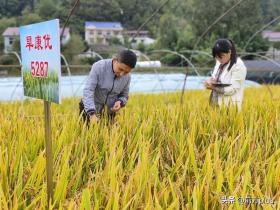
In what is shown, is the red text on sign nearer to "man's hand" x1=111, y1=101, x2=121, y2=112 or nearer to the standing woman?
"man's hand" x1=111, y1=101, x2=121, y2=112

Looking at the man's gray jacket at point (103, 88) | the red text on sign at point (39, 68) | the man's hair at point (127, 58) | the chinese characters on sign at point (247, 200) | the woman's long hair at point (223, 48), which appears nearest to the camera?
the chinese characters on sign at point (247, 200)

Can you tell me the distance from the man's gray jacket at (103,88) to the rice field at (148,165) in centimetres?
21

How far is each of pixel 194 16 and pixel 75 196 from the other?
23675 millimetres

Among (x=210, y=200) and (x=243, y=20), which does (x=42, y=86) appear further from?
(x=243, y=20)

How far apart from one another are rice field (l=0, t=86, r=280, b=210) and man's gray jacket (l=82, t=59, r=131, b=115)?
21 cm

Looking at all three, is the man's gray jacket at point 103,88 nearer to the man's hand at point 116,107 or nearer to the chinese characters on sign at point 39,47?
the man's hand at point 116,107

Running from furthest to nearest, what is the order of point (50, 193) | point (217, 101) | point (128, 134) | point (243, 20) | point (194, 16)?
point (194, 16) < point (243, 20) < point (217, 101) < point (128, 134) < point (50, 193)

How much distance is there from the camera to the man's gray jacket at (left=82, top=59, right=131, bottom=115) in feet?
8.21

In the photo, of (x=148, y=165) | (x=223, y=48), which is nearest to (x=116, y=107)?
(x=223, y=48)

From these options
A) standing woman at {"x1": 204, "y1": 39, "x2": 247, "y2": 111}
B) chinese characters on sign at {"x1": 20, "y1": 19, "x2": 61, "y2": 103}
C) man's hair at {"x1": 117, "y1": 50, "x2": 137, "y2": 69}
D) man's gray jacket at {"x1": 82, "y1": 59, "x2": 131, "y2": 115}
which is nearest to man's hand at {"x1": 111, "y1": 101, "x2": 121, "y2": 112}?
man's gray jacket at {"x1": 82, "y1": 59, "x2": 131, "y2": 115}

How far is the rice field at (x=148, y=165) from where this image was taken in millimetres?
1225

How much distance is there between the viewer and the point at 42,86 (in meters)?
1.32

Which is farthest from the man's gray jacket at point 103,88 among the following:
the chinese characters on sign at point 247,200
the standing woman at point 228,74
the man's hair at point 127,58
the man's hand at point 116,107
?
the chinese characters on sign at point 247,200

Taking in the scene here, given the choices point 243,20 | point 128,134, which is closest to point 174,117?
point 128,134
